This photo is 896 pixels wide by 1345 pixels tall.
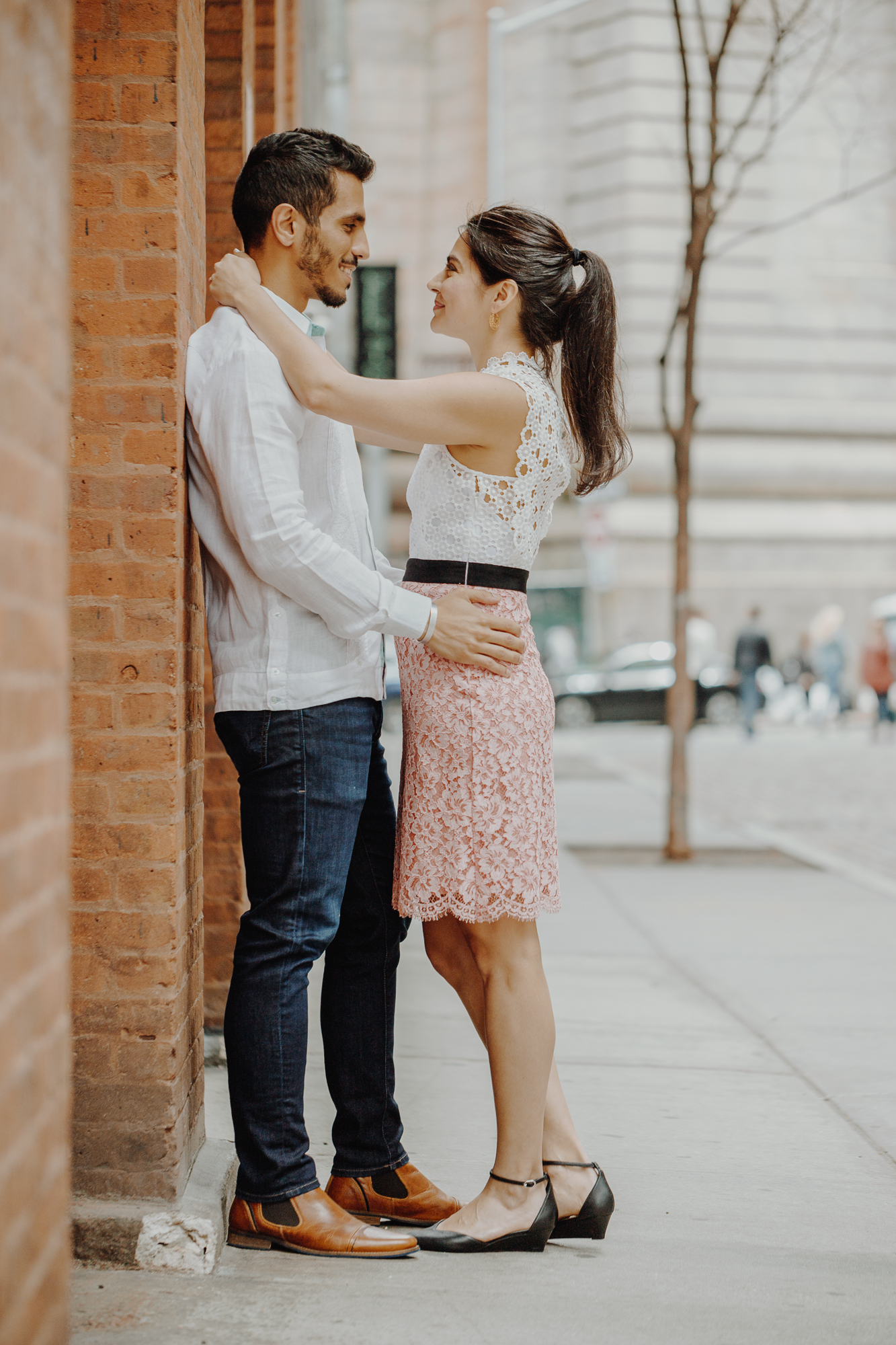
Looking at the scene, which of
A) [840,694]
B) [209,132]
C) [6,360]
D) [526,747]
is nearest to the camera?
[6,360]

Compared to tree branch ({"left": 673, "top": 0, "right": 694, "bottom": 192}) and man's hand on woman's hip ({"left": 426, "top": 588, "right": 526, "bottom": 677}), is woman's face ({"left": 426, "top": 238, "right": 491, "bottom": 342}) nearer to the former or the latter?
man's hand on woman's hip ({"left": 426, "top": 588, "right": 526, "bottom": 677})

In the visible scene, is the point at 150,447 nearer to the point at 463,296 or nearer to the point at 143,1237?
the point at 463,296

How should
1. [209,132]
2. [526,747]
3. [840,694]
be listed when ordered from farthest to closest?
1. [840,694]
2. [209,132]
3. [526,747]

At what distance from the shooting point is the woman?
2.98 meters

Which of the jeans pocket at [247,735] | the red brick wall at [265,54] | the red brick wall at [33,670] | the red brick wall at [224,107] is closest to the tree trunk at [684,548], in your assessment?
the red brick wall at [265,54]

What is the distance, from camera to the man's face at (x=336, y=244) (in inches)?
117

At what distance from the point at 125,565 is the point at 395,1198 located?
153 centimetres

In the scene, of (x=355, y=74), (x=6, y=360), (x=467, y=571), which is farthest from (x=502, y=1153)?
(x=355, y=74)

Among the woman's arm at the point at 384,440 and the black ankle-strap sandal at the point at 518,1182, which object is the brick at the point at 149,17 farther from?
the black ankle-strap sandal at the point at 518,1182

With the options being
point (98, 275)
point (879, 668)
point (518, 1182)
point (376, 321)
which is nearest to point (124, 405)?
point (98, 275)

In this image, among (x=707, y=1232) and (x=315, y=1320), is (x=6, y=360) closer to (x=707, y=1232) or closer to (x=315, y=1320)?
(x=315, y=1320)

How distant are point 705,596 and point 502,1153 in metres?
27.4

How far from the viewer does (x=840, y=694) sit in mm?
24609

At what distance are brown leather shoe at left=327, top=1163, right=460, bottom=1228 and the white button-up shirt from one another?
1.10 metres
